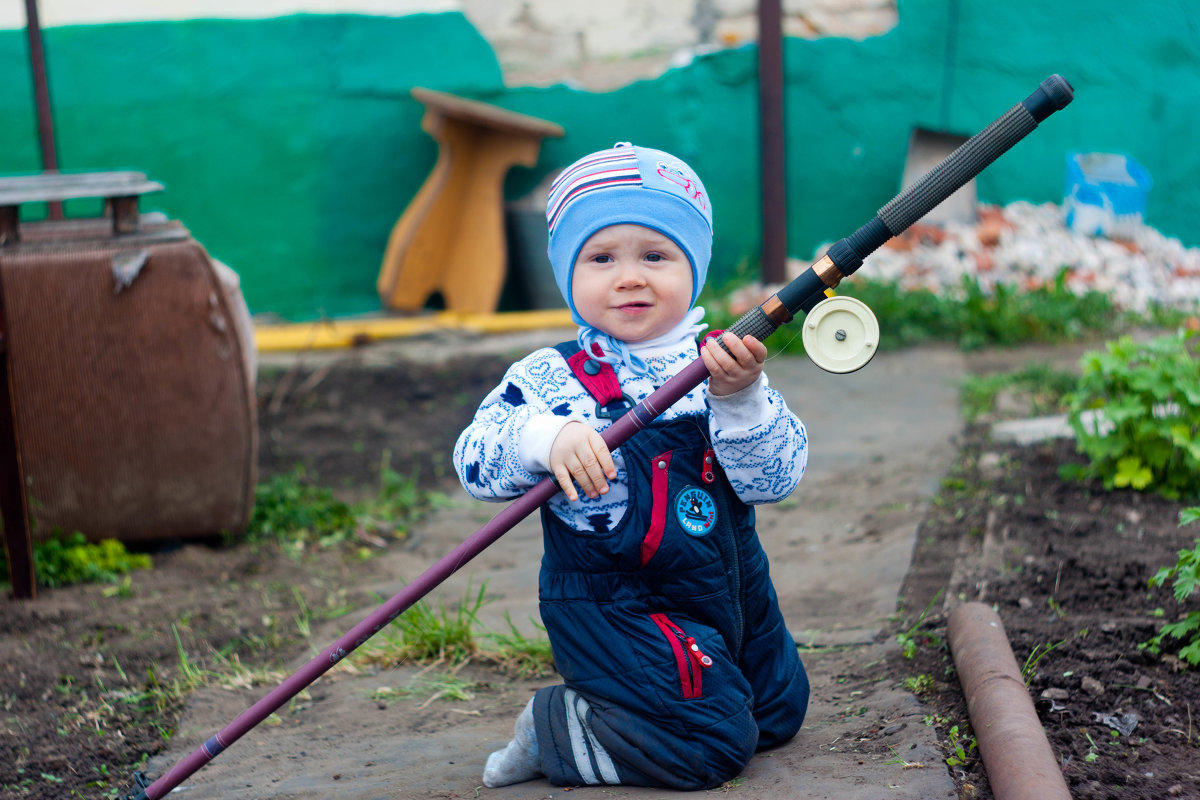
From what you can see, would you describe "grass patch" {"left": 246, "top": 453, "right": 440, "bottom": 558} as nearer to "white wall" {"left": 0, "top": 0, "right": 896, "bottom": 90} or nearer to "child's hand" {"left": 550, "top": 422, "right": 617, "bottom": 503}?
"child's hand" {"left": 550, "top": 422, "right": 617, "bottom": 503}

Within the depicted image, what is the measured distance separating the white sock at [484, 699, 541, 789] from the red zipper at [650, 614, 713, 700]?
301 millimetres

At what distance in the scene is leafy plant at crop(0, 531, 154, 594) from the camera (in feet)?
11.5

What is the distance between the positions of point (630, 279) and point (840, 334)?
0.40 metres

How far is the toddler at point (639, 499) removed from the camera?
2.04 m

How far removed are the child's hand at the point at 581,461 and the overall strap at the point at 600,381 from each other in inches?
6.8

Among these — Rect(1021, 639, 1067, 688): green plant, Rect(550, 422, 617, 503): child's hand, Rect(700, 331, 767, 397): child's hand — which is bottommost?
Rect(1021, 639, 1067, 688): green plant

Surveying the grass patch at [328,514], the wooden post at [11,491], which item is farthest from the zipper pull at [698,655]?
Result: the wooden post at [11,491]

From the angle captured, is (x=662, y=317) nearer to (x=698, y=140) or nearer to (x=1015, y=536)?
(x=1015, y=536)

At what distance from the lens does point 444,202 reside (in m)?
6.74

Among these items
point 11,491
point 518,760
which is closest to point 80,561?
point 11,491

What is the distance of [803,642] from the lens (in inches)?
108

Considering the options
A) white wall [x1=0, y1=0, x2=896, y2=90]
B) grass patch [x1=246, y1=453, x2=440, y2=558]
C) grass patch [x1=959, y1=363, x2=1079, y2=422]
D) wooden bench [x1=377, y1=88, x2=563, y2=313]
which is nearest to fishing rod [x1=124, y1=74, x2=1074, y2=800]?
grass patch [x1=246, y1=453, x2=440, y2=558]

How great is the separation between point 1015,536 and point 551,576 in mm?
1475

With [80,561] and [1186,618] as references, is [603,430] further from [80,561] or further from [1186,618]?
[80,561]
